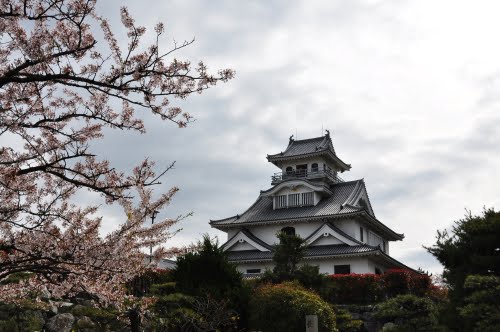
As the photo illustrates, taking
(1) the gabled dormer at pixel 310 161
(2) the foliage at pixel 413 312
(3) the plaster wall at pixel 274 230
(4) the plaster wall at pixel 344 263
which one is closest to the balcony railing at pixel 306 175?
(1) the gabled dormer at pixel 310 161

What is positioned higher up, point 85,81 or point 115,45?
point 115,45

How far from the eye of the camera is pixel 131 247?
21.7ft

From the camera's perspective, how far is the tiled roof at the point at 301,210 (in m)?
35.8

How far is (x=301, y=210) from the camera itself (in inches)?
1468

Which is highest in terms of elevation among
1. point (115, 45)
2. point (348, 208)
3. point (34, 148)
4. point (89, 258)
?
point (348, 208)

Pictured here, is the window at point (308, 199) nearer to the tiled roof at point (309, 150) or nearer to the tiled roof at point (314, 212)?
the tiled roof at point (314, 212)

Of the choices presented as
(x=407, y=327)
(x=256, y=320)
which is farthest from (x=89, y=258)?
(x=407, y=327)

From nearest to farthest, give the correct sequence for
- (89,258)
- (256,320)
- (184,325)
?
(89,258), (184,325), (256,320)

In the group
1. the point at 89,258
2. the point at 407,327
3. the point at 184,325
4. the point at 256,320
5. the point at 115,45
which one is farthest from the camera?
the point at 407,327

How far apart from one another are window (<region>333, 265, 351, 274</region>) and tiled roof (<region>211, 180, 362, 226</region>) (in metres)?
3.60

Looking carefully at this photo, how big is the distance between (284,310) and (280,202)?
2316cm

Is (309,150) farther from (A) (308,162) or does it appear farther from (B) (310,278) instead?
(B) (310,278)

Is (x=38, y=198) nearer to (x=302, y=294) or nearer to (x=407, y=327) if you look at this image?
(x=302, y=294)

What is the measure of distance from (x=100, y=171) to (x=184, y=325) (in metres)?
7.56
